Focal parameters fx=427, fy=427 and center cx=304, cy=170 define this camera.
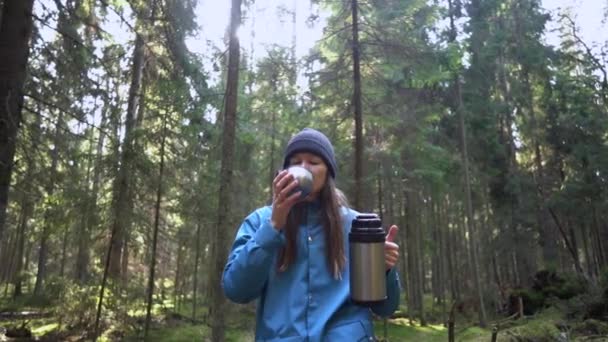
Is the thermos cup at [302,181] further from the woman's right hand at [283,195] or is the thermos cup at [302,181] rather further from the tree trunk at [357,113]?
the tree trunk at [357,113]

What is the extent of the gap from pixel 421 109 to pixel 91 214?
30.8 ft

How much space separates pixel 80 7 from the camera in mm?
6691

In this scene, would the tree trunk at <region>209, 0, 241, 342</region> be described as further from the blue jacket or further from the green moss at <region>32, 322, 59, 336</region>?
the green moss at <region>32, 322, 59, 336</region>

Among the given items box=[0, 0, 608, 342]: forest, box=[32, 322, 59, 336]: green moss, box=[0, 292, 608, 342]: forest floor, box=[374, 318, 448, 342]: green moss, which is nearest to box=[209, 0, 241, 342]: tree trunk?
box=[0, 0, 608, 342]: forest

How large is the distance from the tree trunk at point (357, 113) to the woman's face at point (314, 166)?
251 inches

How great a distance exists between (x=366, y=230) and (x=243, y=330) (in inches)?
480

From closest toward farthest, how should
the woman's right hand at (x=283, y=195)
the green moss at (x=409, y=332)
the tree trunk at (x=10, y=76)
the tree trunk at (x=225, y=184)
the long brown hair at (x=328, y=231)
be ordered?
the woman's right hand at (x=283, y=195)
the long brown hair at (x=328, y=231)
the tree trunk at (x=10, y=76)
the tree trunk at (x=225, y=184)
the green moss at (x=409, y=332)

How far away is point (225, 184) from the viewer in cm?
703

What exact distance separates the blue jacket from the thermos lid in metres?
0.14

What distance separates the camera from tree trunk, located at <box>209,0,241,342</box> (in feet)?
22.0

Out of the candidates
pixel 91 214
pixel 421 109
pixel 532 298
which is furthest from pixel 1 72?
pixel 532 298

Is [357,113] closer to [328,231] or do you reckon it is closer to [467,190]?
[328,231]

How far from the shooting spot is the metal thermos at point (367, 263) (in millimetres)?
1602

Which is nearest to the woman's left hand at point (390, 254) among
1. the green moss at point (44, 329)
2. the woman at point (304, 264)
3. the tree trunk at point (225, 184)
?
the woman at point (304, 264)
